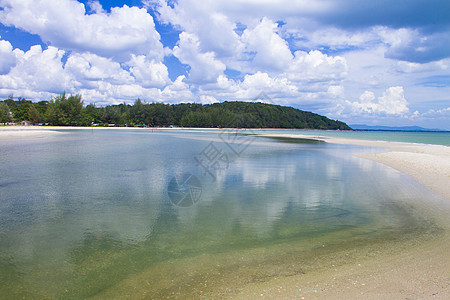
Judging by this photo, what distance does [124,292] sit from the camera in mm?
5605

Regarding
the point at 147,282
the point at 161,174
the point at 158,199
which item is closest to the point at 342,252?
the point at 147,282

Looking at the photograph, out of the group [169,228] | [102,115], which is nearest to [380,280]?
[169,228]

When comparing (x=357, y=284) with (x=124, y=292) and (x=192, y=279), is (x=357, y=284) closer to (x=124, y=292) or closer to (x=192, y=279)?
(x=192, y=279)

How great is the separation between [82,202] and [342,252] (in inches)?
417

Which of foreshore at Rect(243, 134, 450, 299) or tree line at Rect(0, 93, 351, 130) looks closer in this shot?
foreshore at Rect(243, 134, 450, 299)

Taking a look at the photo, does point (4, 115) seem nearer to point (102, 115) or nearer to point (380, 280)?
point (102, 115)

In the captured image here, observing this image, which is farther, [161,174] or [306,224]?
[161,174]

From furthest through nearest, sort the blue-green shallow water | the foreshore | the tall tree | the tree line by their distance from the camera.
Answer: the tree line < the tall tree < the blue-green shallow water < the foreshore

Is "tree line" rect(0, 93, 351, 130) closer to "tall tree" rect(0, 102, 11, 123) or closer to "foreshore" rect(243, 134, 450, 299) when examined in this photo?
"tall tree" rect(0, 102, 11, 123)

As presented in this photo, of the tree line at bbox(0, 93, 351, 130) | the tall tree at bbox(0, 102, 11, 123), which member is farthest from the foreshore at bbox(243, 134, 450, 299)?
the tall tree at bbox(0, 102, 11, 123)

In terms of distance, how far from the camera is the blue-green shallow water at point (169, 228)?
6137 millimetres

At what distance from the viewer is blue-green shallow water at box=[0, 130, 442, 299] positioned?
6137mm

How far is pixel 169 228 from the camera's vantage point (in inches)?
368

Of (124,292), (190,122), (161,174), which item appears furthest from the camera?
(190,122)
